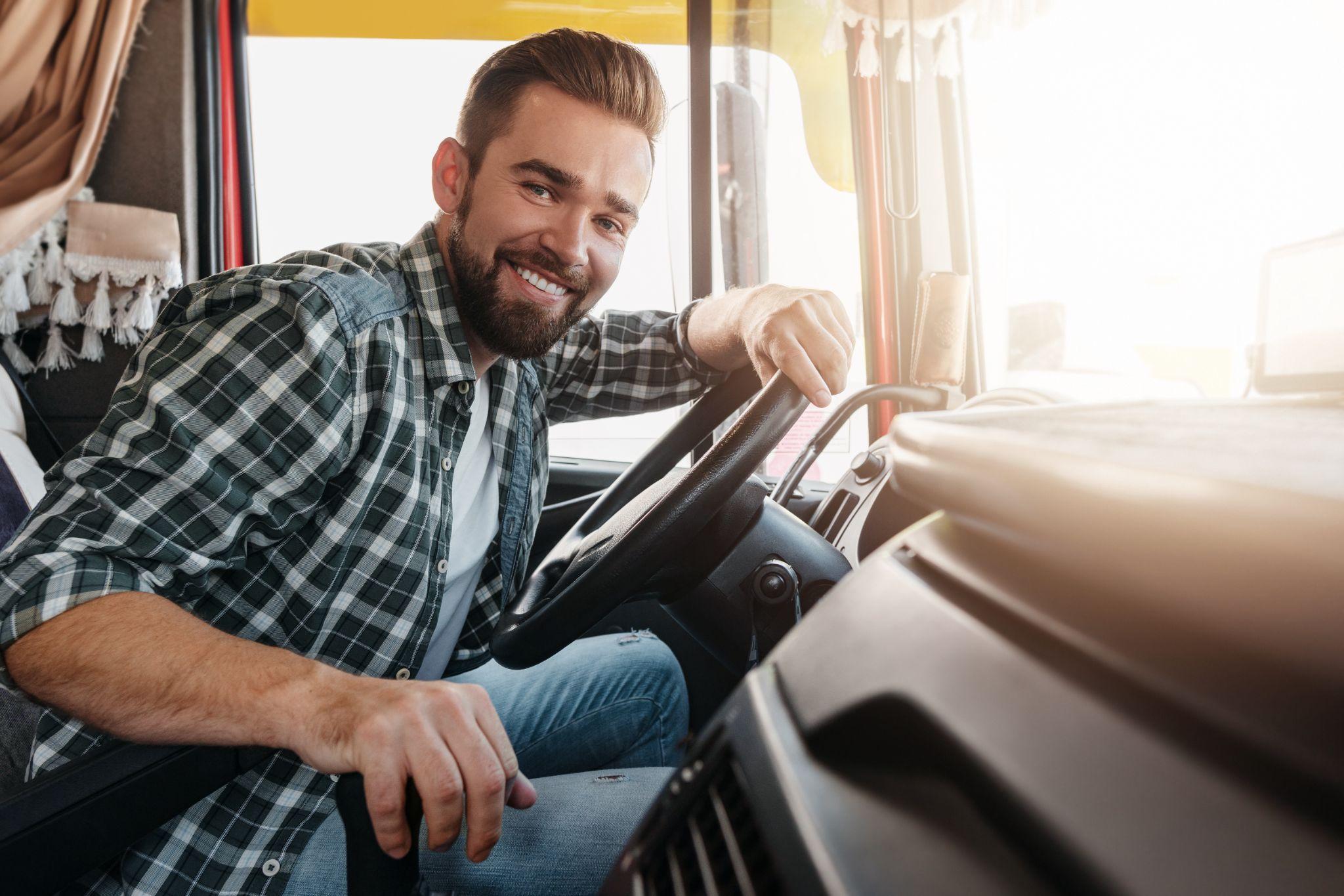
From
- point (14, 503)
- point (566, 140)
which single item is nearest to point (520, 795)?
point (566, 140)

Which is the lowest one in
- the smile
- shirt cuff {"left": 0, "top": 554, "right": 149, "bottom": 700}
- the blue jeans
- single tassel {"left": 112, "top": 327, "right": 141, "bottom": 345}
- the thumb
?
the blue jeans

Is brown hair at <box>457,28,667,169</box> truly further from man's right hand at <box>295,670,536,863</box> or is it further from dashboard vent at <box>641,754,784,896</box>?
dashboard vent at <box>641,754,784,896</box>

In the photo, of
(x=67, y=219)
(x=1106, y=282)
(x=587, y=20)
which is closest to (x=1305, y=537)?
(x=1106, y=282)

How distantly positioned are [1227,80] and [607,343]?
973 millimetres

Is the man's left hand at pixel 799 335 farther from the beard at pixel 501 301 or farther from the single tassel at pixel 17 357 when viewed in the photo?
the single tassel at pixel 17 357

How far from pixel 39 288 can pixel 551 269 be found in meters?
1.68

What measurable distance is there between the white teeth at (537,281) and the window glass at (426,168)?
0.76 metres

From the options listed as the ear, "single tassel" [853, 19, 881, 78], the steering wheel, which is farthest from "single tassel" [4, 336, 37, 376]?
"single tassel" [853, 19, 881, 78]

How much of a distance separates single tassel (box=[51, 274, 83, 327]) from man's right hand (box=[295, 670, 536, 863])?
1977 mm

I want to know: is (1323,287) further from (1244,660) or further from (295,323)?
(295,323)

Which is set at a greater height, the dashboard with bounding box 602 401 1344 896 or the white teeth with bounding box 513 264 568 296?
the white teeth with bounding box 513 264 568 296

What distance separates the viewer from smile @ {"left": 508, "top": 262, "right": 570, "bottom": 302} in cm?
115

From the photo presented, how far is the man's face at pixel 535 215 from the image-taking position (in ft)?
3.75

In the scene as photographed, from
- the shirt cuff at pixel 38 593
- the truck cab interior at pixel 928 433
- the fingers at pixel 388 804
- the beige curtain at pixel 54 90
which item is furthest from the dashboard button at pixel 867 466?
the beige curtain at pixel 54 90
